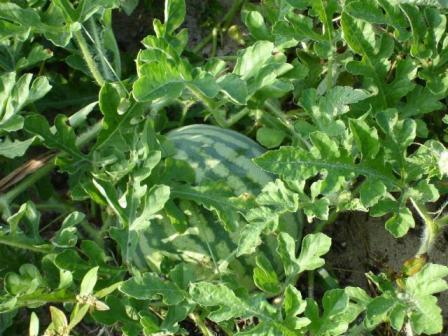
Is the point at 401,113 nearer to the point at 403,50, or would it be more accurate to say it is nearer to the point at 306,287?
the point at 403,50

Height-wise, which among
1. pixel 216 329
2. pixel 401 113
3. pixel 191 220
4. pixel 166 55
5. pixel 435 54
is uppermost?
pixel 166 55

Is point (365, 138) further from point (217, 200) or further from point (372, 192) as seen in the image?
point (217, 200)

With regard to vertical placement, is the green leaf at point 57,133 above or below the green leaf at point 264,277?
above

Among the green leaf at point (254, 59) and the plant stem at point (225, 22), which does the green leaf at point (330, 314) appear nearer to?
the green leaf at point (254, 59)

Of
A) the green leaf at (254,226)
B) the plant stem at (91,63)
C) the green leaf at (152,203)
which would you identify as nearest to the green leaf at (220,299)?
the green leaf at (254,226)

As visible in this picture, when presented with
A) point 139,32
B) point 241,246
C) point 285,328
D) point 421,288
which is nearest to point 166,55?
point 241,246

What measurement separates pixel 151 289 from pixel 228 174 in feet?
1.41

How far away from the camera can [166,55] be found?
1.92 m

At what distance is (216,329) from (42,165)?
74 cm

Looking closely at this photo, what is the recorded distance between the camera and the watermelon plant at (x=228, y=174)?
1.89 metres

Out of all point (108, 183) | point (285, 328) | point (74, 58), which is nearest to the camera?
point (285, 328)

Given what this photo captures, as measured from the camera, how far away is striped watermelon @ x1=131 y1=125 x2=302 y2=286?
2.15m

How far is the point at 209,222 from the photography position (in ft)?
7.09

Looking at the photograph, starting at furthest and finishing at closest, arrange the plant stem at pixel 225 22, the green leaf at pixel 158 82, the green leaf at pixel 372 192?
the plant stem at pixel 225 22, the green leaf at pixel 372 192, the green leaf at pixel 158 82
